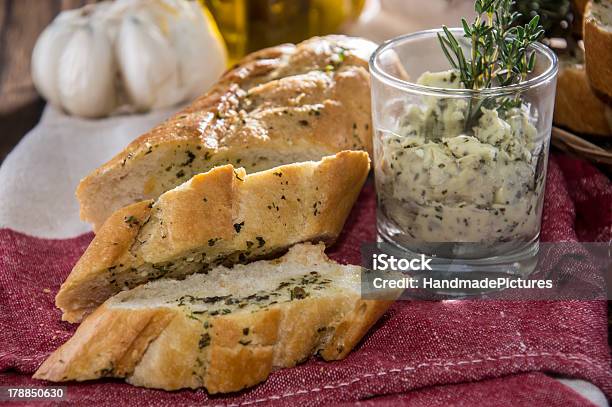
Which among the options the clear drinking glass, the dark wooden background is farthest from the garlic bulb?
the clear drinking glass

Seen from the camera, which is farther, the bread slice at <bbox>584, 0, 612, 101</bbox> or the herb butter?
the bread slice at <bbox>584, 0, 612, 101</bbox>

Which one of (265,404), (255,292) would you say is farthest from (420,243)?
(265,404)

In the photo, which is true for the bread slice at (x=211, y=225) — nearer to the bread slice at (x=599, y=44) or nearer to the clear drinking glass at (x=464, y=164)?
the clear drinking glass at (x=464, y=164)

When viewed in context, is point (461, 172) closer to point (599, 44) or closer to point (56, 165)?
point (599, 44)

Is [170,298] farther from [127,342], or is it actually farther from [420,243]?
[420,243]

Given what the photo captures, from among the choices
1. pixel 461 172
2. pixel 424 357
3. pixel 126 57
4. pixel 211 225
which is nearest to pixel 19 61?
pixel 126 57

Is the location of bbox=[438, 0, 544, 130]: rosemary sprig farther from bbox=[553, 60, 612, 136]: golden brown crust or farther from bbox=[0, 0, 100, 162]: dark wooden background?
bbox=[0, 0, 100, 162]: dark wooden background
